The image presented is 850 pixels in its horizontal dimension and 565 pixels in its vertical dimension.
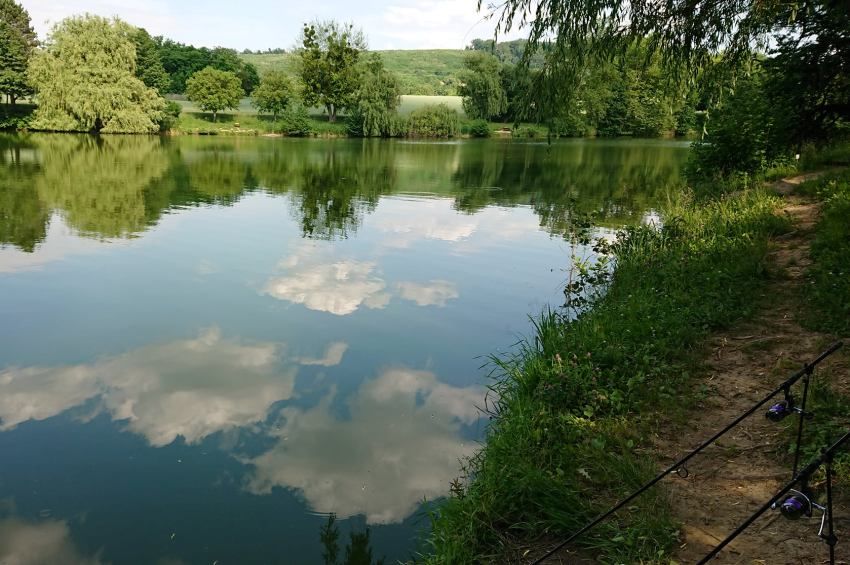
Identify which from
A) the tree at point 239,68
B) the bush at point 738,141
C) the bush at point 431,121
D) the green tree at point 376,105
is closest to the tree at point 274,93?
the green tree at point 376,105

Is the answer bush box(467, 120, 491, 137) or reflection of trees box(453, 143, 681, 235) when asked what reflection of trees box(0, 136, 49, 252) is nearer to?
reflection of trees box(453, 143, 681, 235)

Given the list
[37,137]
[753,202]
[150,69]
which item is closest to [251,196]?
[753,202]

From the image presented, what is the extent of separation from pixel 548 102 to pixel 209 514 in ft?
18.8

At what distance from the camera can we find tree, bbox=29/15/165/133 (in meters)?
49.5

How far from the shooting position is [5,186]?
2205cm

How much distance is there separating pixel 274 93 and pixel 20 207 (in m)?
49.3

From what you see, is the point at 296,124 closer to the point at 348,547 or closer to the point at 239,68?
the point at 239,68

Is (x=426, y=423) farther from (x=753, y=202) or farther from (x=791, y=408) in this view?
(x=753, y=202)

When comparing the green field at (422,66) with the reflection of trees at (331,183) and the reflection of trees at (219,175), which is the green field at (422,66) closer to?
the reflection of trees at (331,183)

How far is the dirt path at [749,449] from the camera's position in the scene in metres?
3.69

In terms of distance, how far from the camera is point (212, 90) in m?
64.6

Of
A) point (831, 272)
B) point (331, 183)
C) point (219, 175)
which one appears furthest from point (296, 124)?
point (831, 272)

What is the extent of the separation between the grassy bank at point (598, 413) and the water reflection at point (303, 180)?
30.1 ft

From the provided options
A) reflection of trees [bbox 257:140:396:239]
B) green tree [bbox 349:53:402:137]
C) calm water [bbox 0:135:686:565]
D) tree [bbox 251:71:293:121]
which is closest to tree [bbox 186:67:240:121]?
tree [bbox 251:71:293:121]
